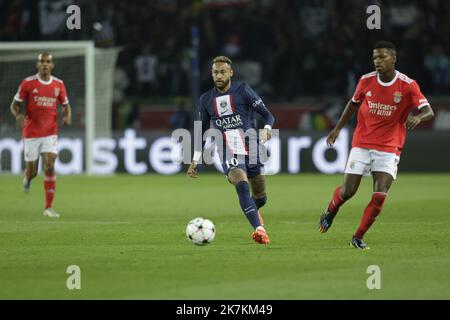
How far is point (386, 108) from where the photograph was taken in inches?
421

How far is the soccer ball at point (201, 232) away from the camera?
35.6 ft

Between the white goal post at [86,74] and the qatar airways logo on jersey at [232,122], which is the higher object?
the white goal post at [86,74]

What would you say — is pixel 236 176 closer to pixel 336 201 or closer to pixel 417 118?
pixel 336 201

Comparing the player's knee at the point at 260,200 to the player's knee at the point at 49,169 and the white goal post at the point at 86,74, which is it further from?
the white goal post at the point at 86,74

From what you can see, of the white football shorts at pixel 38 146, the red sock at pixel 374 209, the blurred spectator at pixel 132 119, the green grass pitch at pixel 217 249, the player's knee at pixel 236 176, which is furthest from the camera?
the blurred spectator at pixel 132 119

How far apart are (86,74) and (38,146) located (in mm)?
9632

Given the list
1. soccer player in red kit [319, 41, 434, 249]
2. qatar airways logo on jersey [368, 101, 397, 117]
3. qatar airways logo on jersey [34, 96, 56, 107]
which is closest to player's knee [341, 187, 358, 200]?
soccer player in red kit [319, 41, 434, 249]

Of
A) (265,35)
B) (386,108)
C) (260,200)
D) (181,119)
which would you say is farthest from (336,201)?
(265,35)

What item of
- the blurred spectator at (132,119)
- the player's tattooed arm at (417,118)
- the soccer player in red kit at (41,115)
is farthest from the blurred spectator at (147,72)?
the player's tattooed arm at (417,118)

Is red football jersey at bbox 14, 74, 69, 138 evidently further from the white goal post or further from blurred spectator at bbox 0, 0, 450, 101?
blurred spectator at bbox 0, 0, 450, 101

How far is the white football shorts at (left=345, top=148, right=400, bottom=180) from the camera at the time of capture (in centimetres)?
1064

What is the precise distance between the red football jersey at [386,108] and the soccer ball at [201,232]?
6.08ft

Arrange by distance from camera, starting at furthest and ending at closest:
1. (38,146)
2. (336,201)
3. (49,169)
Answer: (38,146), (49,169), (336,201)

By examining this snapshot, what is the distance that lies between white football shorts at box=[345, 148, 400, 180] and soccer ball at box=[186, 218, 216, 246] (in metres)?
1.64
